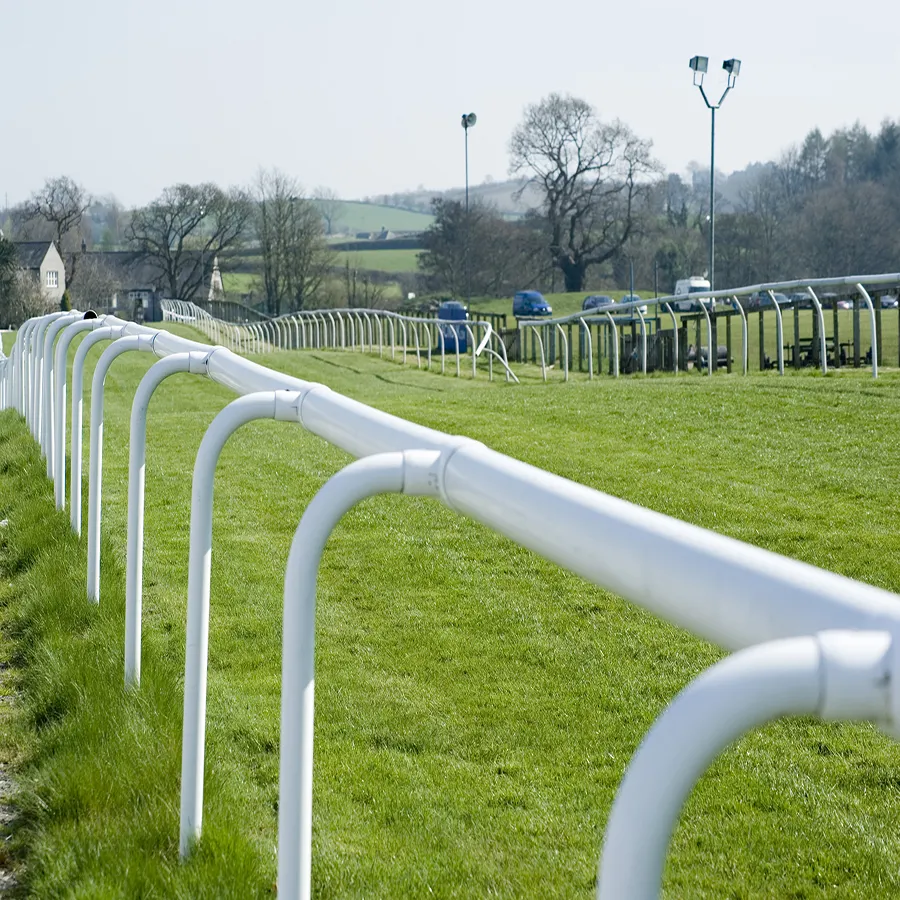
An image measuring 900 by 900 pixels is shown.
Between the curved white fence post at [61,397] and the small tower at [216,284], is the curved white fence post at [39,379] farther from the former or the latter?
the small tower at [216,284]

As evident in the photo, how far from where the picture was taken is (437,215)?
225 feet

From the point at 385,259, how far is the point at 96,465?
98245 millimetres

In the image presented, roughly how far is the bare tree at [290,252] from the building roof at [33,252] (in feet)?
82.3

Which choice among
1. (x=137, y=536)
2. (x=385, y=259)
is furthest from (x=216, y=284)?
(x=137, y=536)

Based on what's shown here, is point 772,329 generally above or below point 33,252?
below

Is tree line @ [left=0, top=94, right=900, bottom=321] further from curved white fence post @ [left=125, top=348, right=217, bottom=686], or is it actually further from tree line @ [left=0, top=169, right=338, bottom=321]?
curved white fence post @ [left=125, top=348, right=217, bottom=686]

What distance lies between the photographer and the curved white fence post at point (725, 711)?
820mm

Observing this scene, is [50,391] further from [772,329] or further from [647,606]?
[772,329]

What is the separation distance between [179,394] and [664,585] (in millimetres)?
15855

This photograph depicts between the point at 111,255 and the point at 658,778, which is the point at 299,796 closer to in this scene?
the point at 658,778

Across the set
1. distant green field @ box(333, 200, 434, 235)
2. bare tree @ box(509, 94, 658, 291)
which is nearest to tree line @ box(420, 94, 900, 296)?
bare tree @ box(509, 94, 658, 291)

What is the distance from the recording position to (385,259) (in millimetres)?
101312

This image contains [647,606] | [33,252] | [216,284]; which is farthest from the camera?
[33,252]

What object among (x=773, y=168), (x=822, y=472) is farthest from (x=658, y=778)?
(x=773, y=168)
